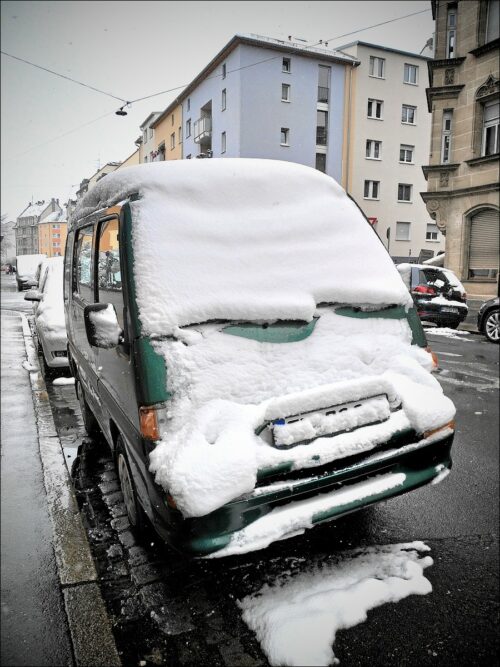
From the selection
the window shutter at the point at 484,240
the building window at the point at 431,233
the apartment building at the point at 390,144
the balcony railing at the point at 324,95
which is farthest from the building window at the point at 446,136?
the building window at the point at 431,233

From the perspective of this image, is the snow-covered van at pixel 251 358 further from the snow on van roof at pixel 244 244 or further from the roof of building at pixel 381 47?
the roof of building at pixel 381 47

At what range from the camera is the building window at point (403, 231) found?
125ft

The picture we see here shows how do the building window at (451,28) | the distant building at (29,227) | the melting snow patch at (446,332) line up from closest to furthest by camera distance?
the distant building at (29,227) → the melting snow patch at (446,332) → the building window at (451,28)

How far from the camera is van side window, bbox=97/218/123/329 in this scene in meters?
2.82

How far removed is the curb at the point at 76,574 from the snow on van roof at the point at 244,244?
133cm

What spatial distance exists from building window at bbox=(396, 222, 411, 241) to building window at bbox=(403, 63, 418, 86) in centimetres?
A: 1076

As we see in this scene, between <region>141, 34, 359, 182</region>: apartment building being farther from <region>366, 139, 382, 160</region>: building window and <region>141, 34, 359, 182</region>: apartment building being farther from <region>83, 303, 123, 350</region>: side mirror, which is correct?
<region>83, 303, 123, 350</region>: side mirror

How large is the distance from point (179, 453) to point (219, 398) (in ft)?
1.09

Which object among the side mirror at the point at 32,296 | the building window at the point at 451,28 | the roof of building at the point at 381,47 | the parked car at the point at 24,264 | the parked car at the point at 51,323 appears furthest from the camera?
the roof of building at the point at 381,47

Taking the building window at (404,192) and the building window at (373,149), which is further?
the building window at (404,192)

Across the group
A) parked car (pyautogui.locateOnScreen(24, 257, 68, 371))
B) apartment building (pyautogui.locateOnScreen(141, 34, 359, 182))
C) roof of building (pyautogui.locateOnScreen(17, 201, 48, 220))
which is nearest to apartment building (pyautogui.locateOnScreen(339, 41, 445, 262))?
apartment building (pyautogui.locateOnScreen(141, 34, 359, 182))

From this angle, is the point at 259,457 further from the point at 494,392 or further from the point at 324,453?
the point at 494,392

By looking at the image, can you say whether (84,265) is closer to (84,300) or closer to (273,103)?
(84,300)

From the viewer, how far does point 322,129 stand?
37.3m
